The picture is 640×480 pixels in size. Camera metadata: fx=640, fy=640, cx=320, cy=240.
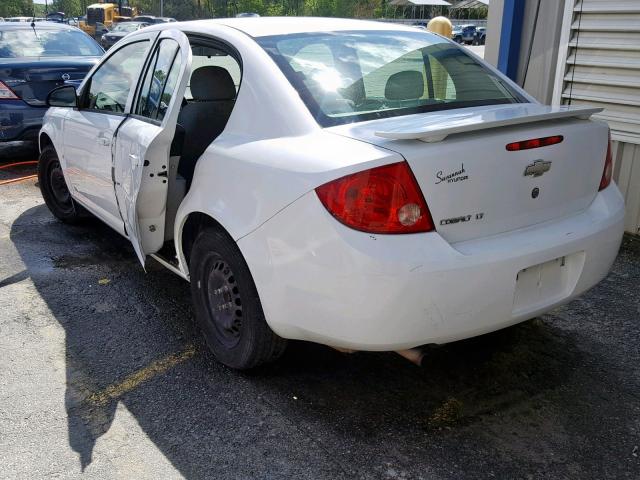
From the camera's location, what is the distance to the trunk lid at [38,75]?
750 centimetres

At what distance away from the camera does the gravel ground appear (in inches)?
101

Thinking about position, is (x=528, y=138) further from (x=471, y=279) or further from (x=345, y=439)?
(x=345, y=439)

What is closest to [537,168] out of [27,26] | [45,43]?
[45,43]

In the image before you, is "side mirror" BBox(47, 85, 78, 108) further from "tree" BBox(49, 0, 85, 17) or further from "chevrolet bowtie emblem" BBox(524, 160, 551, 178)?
"tree" BBox(49, 0, 85, 17)

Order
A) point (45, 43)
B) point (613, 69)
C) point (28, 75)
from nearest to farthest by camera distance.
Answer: point (613, 69) < point (28, 75) < point (45, 43)

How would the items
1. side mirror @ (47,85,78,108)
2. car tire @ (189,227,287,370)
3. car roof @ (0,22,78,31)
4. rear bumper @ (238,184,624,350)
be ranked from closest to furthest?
rear bumper @ (238,184,624,350)
car tire @ (189,227,287,370)
side mirror @ (47,85,78,108)
car roof @ (0,22,78,31)

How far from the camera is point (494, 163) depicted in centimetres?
255

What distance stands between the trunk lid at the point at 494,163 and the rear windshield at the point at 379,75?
0.16 meters

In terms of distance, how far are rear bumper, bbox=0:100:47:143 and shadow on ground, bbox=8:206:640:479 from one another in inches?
170

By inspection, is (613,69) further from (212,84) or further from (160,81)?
(160,81)

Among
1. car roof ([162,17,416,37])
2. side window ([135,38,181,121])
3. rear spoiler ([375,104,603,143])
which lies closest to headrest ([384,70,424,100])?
rear spoiler ([375,104,603,143])

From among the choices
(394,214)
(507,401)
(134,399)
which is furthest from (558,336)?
(134,399)

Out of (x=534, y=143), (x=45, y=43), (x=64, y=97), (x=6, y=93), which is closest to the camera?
(x=534, y=143)

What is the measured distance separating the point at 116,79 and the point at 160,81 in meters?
0.85
